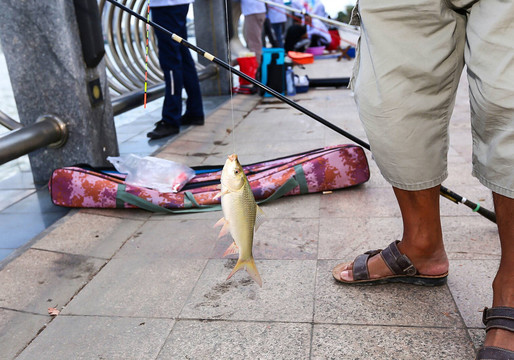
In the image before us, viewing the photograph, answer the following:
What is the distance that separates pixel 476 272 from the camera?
7.77ft

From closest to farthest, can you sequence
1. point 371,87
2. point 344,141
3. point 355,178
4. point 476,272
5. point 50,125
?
1. point 371,87
2. point 476,272
3. point 355,178
4. point 50,125
5. point 344,141

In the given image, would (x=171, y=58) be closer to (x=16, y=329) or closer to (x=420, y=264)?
(x=16, y=329)

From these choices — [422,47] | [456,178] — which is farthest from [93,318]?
[456,178]

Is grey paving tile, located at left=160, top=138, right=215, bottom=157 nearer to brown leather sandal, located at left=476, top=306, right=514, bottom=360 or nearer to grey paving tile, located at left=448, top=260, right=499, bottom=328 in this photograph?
grey paving tile, located at left=448, top=260, right=499, bottom=328

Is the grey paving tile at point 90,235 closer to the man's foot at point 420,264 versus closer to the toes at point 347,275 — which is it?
the toes at point 347,275

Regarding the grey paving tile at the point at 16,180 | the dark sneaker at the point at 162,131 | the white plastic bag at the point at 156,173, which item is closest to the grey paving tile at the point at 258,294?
the white plastic bag at the point at 156,173

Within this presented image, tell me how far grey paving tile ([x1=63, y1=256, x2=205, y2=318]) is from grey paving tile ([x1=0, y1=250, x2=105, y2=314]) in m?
0.08

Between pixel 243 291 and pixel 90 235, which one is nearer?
pixel 243 291

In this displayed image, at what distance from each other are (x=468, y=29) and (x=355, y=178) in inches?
72.8

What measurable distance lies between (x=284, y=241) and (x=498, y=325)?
4.34ft

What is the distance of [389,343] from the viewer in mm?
1895

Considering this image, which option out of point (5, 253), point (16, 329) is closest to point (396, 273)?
point (16, 329)

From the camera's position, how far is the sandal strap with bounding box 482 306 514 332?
1687 millimetres

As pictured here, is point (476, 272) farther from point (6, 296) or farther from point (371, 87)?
point (6, 296)
